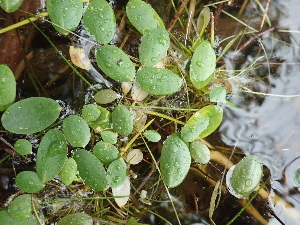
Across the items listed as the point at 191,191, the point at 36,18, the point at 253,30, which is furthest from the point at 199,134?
the point at 36,18

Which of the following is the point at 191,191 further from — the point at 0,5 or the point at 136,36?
the point at 0,5

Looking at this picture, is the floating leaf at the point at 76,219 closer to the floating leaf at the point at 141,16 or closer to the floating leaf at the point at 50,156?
the floating leaf at the point at 50,156

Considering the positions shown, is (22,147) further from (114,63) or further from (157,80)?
(157,80)

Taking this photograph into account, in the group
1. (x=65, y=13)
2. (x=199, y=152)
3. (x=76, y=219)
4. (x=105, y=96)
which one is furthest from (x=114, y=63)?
(x=76, y=219)

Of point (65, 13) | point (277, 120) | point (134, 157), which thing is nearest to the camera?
point (65, 13)

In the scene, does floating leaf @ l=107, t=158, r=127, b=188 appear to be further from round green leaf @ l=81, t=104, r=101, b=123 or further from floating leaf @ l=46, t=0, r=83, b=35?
floating leaf @ l=46, t=0, r=83, b=35
